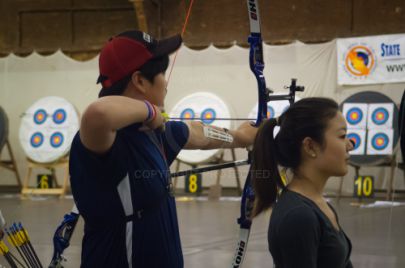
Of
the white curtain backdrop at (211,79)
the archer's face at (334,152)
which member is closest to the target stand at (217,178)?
the white curtain backdrop at (211,79)

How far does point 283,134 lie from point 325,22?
6199mm

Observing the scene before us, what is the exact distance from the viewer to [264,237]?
12.5 ft

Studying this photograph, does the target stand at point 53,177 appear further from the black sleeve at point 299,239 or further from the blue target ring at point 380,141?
the black sleeve at point 299,239

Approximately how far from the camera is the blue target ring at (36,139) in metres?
7.18

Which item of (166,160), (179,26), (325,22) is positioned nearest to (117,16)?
(179,26)

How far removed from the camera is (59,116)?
7293mm

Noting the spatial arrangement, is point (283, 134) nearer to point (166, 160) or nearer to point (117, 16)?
point (166, 160)

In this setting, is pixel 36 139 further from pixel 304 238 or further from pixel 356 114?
pixel 304 238

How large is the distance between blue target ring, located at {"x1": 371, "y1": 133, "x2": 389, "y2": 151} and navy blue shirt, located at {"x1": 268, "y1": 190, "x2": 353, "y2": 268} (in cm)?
542

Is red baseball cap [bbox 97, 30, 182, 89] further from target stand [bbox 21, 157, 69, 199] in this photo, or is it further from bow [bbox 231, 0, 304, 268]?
target stand [bbox 21, 157, 69, 199]

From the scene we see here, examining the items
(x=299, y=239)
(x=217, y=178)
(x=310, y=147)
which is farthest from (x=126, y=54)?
(x=217, y=178)

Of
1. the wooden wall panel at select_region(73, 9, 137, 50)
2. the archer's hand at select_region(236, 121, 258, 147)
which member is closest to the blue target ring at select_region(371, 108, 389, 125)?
the wooden wall panel at select_region(73, 9, 137, 50)

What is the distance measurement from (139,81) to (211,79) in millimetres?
5739

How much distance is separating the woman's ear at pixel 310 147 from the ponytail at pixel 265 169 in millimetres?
73
